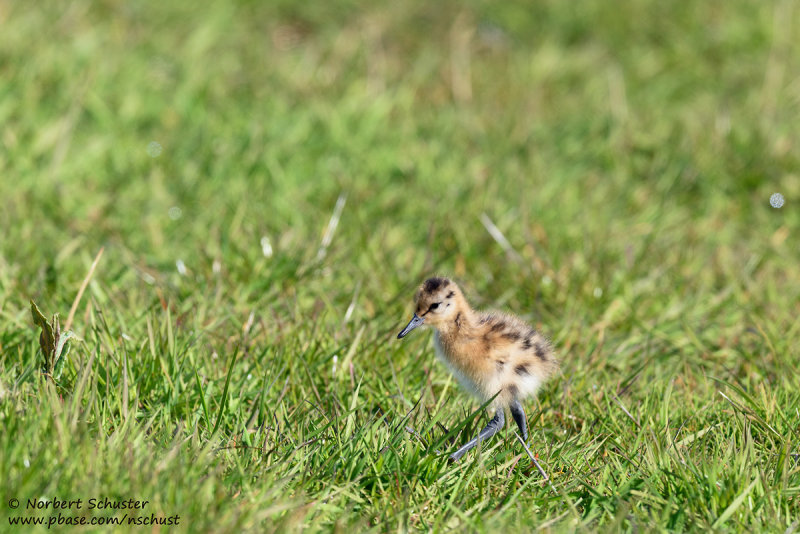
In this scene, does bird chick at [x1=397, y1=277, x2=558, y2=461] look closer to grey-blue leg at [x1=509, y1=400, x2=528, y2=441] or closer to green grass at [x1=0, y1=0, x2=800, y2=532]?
grey-blue leg at [x1=509, y1=400, x2=528, y2=441]

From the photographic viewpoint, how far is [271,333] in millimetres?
4258

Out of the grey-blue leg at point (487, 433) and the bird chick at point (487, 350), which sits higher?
the bird chick at point (487, 350)

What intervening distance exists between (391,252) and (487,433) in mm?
1987

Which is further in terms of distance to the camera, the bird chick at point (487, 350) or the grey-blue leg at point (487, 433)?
the bird chick at point (487, 350)

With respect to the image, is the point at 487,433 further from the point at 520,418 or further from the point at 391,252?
the point at 391,252

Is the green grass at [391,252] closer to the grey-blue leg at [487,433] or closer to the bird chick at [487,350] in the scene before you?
the grey-blue leg at [487,433]

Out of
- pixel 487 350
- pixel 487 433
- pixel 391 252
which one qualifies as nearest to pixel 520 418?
pixel 487 433

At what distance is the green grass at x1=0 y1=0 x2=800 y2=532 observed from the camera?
3.24 meters

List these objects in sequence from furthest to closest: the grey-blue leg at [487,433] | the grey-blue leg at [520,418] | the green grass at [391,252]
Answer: the grey-blue leg at [520,418], the grey-blue leg at [487,433], the green grass at [391,252]

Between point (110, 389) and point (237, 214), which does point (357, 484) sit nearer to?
point (110, 389)

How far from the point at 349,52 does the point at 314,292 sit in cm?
365

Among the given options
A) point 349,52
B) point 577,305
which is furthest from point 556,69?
point 577,305

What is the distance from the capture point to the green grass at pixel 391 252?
3.24m

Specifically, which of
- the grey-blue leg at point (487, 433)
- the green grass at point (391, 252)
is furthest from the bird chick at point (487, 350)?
the green grass at point (391, 252)
